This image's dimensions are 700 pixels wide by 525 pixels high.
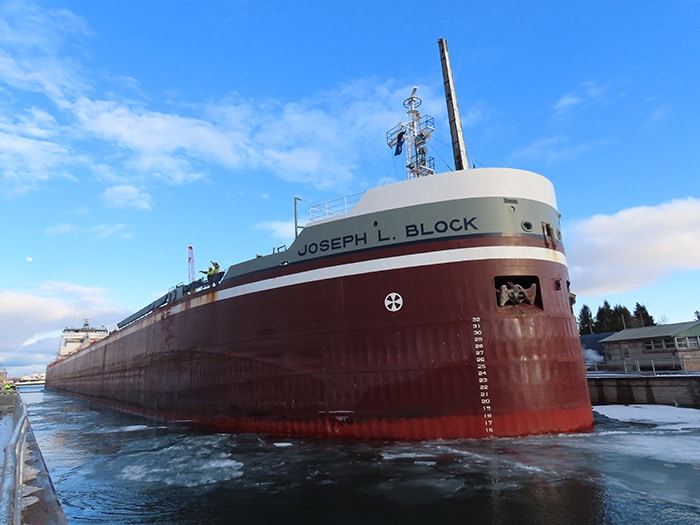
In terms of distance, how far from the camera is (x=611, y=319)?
70.4 m

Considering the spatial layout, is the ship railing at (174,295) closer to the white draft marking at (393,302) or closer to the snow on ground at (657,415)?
the white draft marking at (393,302)

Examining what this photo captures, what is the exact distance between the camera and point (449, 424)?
10.4m

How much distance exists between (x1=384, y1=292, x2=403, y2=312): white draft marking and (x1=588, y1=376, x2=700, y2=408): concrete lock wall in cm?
1153

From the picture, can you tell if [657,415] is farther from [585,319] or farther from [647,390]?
[585,319]

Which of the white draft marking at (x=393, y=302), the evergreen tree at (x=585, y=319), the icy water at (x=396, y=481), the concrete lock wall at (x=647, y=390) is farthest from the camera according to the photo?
the evergreen tree at (x=585, y=319)

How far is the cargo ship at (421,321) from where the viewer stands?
1058cm

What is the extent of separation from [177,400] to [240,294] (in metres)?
6.01

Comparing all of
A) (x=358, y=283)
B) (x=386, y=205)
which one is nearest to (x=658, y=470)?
(x=358, y=283)

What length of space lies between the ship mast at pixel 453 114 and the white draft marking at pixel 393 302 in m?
5.07

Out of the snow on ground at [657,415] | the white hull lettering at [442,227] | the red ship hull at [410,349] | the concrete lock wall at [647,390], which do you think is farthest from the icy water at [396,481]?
the white hull lettering at [442,227]

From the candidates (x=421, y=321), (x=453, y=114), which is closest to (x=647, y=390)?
(x=421, y=321)

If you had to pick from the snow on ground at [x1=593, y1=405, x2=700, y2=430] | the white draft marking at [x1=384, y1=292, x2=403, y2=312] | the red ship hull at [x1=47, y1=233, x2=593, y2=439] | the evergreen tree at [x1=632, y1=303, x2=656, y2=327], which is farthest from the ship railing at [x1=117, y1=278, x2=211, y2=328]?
the evergreen tree at [x1=632, y1=303, x2=656, y2=327]

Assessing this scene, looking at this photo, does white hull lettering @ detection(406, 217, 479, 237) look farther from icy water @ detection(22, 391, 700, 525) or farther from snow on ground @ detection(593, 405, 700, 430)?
snow on ground @ detection(593, 405, 700, 430)

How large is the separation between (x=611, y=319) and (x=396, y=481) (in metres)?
76.7
